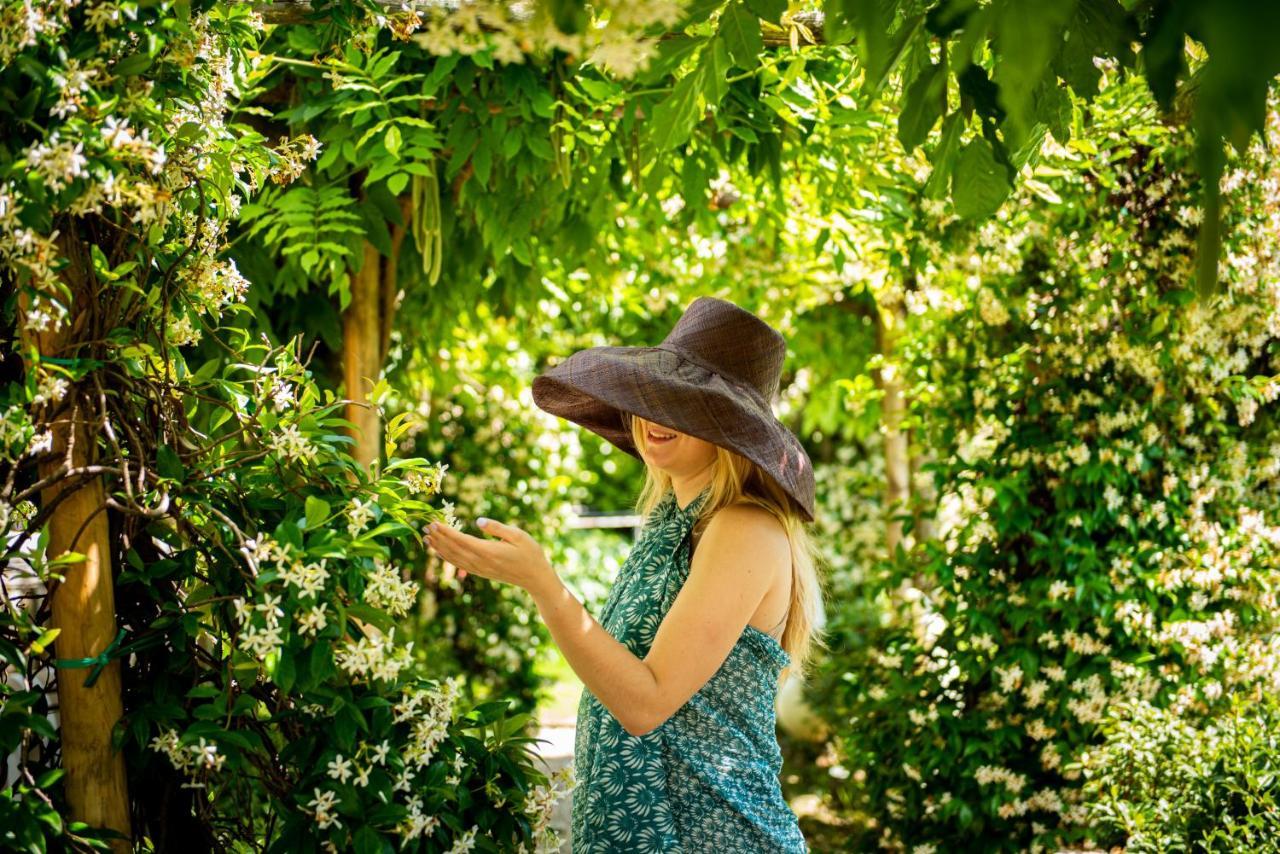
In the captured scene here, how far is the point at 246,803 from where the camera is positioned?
1802 millimetres

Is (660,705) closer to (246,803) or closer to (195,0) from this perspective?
(246,803)

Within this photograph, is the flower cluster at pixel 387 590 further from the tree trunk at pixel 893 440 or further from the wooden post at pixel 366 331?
the tree trunk at pixel 893 440

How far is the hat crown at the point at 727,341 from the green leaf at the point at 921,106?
58cm

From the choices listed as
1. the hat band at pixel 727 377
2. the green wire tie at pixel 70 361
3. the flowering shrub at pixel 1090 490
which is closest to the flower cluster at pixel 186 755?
the green wire tie at pixel 70 361

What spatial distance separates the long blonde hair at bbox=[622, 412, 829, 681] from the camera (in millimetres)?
1968

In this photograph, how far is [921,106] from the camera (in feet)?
4.96

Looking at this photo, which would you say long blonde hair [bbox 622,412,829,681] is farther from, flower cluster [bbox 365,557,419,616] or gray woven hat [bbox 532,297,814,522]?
flower cluster [bbox 365,557,419,616]

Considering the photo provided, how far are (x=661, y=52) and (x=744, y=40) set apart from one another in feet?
0.71

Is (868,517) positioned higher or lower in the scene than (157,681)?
higher

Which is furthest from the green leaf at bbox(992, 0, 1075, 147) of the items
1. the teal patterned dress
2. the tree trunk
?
the tree trunk

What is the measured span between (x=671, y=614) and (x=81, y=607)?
81 centimetres

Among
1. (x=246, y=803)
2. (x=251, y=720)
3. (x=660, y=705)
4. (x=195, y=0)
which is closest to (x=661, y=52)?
(x=195, y=0)

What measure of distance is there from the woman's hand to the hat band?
1.74ft

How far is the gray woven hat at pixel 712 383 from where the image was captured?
6.35 ft
